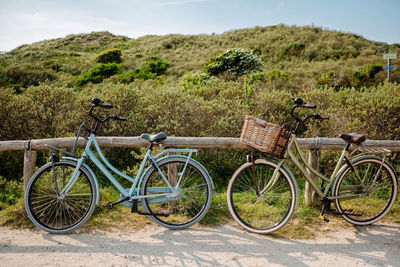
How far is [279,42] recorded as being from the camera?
94.6 feet

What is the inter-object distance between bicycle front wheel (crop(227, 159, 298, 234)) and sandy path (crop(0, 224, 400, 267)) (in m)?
0.25

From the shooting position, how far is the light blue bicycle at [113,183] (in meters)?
3.81

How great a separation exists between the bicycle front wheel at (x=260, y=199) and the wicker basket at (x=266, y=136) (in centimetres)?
31

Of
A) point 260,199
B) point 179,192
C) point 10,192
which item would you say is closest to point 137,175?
point 179,192

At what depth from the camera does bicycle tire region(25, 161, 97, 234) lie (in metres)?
3.82

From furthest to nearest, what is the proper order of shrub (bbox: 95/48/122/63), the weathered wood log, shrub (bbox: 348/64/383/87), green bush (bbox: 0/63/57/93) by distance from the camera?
1. shrub (bbox: 95/48/122/63)
2. green bush (bbox: 0/63/57/93)
3. shrub (bbox: 348/64/383/87)
4. the weathered wood log

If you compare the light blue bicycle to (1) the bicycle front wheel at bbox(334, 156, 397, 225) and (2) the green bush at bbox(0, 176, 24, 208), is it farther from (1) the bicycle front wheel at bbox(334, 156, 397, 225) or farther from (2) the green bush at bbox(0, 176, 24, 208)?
(1) the bicycle front wheel at bbox(334, 156, 397, 225)

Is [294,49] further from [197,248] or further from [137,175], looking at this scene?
[197,248]

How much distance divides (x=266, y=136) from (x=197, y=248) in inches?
59.4

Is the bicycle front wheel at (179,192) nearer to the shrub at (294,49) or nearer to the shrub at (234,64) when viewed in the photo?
the shrub at (234,64)

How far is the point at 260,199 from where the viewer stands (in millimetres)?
3863

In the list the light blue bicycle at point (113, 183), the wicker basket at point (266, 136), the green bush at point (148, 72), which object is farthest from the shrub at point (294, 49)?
the wicker basket at point (266, 136)

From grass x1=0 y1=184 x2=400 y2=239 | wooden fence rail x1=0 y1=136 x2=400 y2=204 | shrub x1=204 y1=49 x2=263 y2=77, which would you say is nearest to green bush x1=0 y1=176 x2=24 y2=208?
grass x1=0 y1=184 x2=400 y2=239

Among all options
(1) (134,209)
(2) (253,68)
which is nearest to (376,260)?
(1) (134,209)
